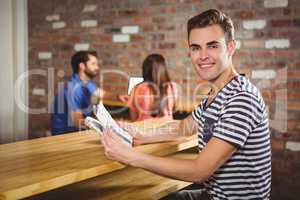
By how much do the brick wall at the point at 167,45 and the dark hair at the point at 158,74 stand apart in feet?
0.88

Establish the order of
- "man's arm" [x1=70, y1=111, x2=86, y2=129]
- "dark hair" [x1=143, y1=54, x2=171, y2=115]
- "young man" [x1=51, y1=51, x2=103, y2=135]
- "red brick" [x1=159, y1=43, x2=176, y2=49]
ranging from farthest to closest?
1. "red brick" [x1=159, y1=43, x2=176, y2=49]
2. "dark hair" [x1=143, y1=54, x2=171, y2=115]
3. "young man" [x1=51, y1=51, x2=103, y2=135]
4. "man's arm" [x1=70, y1=111, x2=86, y2=129]

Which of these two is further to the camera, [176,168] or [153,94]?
[153,94]

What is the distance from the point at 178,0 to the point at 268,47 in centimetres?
102

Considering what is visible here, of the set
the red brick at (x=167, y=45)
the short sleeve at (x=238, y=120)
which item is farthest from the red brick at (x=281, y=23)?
the short sleeve at (x=238, y=120)

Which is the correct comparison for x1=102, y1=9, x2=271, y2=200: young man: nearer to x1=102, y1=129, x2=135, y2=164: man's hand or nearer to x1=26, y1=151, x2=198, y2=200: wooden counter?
x1=102, y1=129, x2=135, y2=164: man's hand

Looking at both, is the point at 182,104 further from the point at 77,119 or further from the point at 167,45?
the point at 77,119

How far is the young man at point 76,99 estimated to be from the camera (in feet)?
11.3

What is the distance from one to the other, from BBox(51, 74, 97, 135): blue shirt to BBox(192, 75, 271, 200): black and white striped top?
2021mm

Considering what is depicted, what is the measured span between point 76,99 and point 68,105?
144mm

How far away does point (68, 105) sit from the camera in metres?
3.45

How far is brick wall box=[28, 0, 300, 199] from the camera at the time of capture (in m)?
3.37

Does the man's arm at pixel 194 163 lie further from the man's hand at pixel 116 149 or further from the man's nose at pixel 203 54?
the man's nose at pixel 203 54

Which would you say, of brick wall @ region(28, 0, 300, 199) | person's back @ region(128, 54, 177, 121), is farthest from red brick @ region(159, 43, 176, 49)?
person's back @ region(128, 54, 177, 121)

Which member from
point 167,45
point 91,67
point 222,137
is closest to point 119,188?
point 222,137
